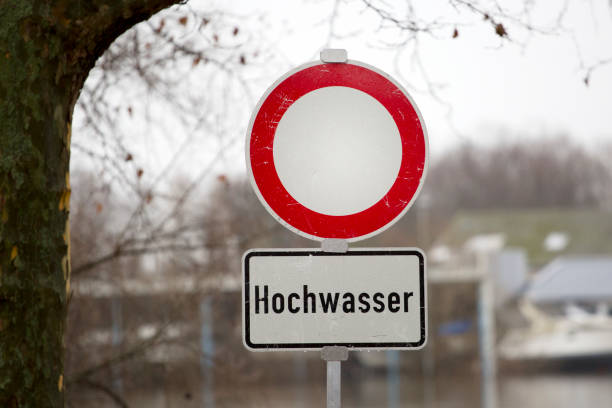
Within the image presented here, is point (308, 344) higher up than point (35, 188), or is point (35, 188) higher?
point (35, 188)

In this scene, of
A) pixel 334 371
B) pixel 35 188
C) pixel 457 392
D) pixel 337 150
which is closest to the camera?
pixel 35 188

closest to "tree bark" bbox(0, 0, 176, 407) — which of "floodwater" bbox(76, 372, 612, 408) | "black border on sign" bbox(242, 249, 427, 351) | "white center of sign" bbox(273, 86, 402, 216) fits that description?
"black border on sign" bbox(242, 249, 427, 351)

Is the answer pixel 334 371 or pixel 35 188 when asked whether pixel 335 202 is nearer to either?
pixel 334 371

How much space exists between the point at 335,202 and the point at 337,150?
0.50 ft

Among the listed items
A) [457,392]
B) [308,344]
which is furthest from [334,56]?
[457,392]

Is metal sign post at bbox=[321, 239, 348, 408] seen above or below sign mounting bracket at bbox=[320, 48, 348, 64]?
below

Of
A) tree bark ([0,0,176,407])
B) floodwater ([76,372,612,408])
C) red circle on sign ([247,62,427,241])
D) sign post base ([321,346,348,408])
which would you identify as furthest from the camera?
floodwater ([76,372,612,408])

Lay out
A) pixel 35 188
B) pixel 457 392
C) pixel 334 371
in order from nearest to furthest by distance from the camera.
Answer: pixel 35 188, pixel 334 371, pixel 457 392

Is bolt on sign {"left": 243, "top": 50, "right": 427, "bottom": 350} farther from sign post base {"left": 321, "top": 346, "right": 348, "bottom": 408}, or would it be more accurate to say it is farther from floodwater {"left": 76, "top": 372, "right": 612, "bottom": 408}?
floodwater {"left": 76, "top": 372, "right": 612, "bottom": 408}

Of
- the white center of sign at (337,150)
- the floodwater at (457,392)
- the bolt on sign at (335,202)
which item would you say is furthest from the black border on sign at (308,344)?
the floodwater at (457,392)

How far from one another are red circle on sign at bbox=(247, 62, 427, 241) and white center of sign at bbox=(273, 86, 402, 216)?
0.05 ft

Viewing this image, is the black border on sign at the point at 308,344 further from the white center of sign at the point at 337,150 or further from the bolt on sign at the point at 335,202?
the white center of sign at the point at 337,150

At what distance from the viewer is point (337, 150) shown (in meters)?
2.72

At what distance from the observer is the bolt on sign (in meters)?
2.65
